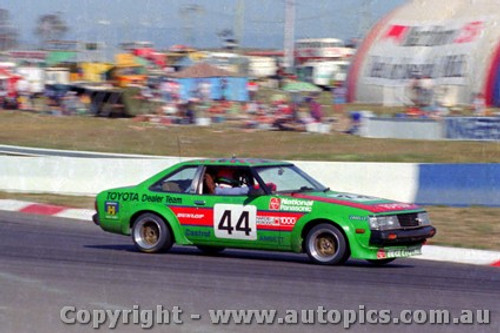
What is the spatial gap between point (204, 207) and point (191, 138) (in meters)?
22.0

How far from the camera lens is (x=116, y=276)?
31.0 feet

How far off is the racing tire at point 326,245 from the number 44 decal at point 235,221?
69cm

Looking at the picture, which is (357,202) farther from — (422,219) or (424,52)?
(424,52)

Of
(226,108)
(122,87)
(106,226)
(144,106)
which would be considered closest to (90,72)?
(122,87)

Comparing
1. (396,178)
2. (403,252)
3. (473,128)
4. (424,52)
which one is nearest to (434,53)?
(424,52)

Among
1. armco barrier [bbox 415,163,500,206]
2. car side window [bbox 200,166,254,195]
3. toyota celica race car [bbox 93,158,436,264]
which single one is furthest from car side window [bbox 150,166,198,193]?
armco barrier [bbox 415,163,500,206]

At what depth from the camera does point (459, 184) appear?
53.8 ft

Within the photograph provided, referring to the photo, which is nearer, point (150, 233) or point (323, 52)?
point (150, 233)

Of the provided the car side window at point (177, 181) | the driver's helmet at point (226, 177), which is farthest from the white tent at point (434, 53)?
the driver's helmet at point (226, 177)

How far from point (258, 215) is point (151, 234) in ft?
5.01

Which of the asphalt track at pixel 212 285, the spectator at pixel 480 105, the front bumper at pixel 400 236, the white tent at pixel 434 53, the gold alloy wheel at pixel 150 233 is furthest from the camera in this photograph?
the white tent at pixel 434 53

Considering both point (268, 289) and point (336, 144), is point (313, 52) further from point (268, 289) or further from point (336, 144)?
point (268, 289)

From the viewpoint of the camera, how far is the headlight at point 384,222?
10.1m

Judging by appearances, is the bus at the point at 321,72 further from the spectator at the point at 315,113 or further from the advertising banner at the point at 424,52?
the spectator at the point at 315,113
